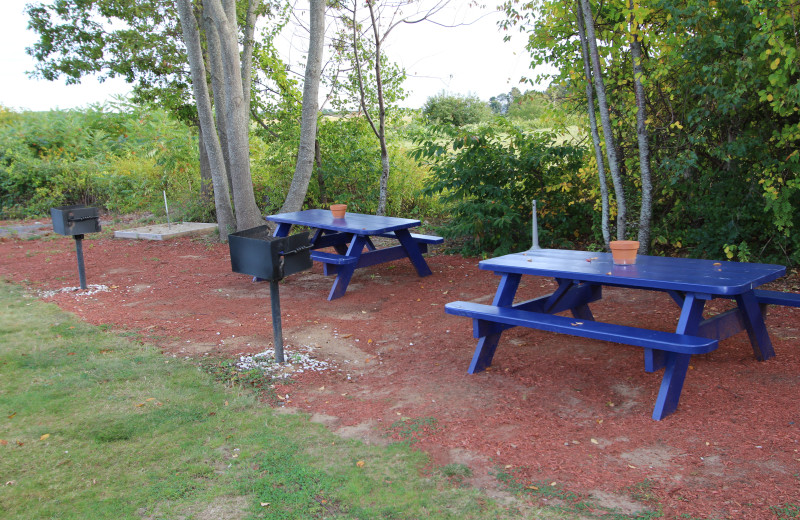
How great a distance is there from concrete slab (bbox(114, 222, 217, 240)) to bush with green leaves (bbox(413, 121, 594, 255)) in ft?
15.5

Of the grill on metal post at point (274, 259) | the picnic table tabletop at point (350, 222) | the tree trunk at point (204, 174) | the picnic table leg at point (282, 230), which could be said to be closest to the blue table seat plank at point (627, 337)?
the grill on metal post at point (274, 259)

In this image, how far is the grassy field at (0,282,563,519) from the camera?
8.47ft

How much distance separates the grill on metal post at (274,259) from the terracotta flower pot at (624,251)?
6.75ft

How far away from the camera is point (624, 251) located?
3.83 metres

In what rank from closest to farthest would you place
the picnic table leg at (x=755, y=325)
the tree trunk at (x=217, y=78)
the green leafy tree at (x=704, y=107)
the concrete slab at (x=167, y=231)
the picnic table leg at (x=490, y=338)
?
1. the picnic table leg at (x=755, y=325)
2. the picnic table leg at (x=490, y=338)
3. the green leafy tree at (x=704, y=107)
4. the tree trunk at (x=217, y=78)
5. the concrete slab at (x=167, y=231)

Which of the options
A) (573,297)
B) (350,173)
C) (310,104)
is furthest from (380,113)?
(573,297)

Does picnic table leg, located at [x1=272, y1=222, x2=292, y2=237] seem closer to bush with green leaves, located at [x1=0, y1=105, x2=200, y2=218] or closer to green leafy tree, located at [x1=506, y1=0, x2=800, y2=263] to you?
green leafy tree, located at [x1=506, y1=0, x2=800, y2=263]

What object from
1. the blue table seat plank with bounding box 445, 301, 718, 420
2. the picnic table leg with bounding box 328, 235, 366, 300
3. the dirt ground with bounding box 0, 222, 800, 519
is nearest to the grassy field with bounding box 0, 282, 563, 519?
the dirt ground with bounding box 0, 222, 800, 519

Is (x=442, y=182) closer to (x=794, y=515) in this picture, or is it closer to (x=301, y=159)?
(x=301, y=159)

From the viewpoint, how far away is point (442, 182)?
7688 millimetres

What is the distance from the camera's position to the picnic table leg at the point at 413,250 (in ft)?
21.7

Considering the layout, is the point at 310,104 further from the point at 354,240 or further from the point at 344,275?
the point at 344,275

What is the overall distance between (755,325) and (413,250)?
363 cm

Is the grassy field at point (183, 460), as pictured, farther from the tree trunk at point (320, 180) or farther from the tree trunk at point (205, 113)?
the tree trunk at point (320, 180)
